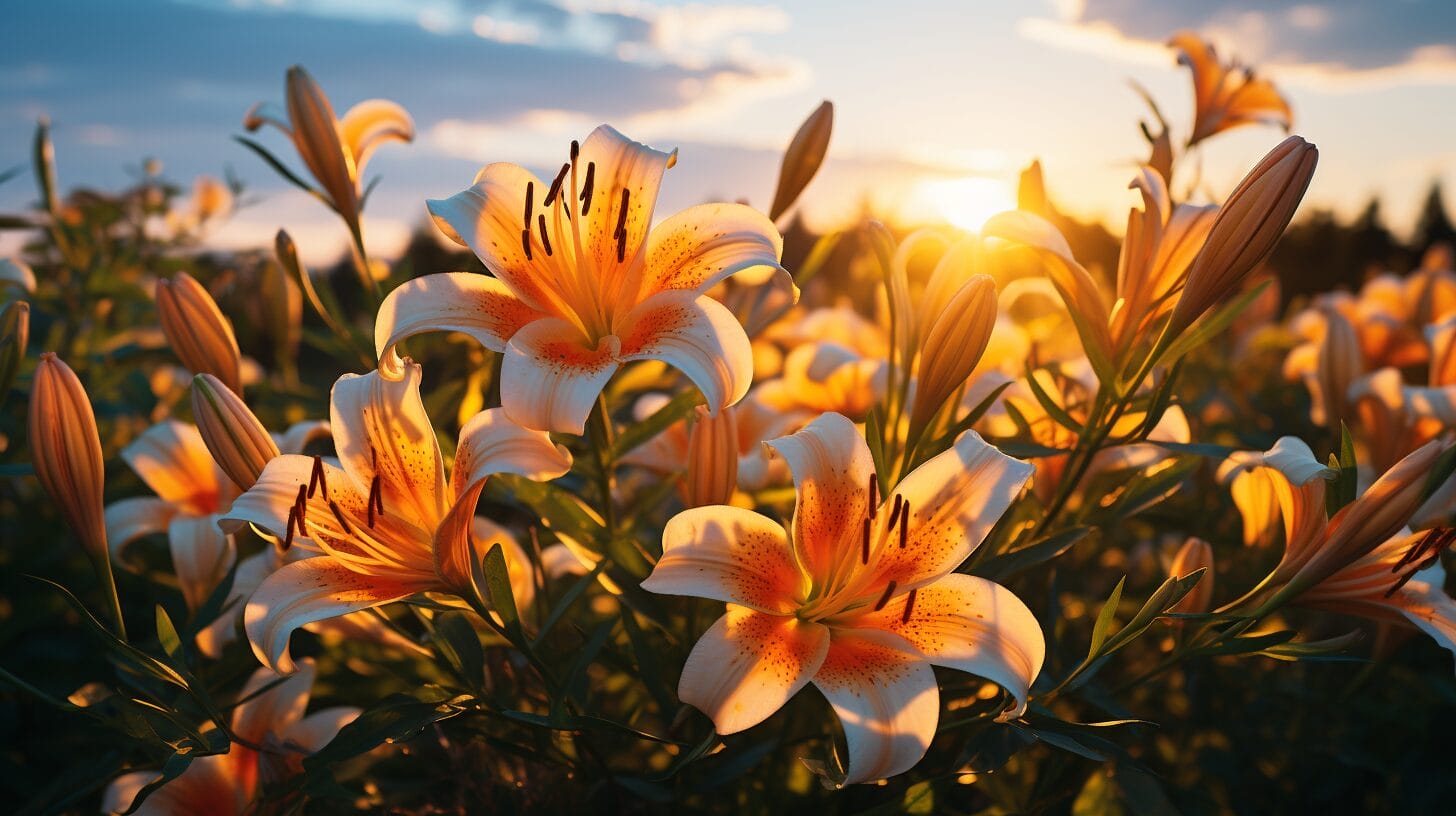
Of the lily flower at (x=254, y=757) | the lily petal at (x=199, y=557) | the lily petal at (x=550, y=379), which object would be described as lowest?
the lily flower at (x=254, y=757)

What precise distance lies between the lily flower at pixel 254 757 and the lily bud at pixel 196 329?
349 mm

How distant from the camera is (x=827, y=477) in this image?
937 mm

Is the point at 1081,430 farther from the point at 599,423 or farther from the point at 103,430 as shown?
the point at 103,430

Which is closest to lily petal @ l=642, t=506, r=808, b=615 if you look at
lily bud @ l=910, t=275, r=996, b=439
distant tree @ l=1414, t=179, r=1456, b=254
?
lily bud @ l=910, t=275, r=996, b=439

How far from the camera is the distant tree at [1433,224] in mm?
15242

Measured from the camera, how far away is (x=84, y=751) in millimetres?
1781

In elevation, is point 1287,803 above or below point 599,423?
below

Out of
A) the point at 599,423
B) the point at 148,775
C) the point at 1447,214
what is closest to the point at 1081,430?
the point at 599,423

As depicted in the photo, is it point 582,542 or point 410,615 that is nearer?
point 582,542

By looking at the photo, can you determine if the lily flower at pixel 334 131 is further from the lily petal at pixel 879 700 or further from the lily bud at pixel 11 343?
the lily petal at pixel 879 700

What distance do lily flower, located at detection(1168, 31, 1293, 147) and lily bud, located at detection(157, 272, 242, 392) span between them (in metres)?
1.37

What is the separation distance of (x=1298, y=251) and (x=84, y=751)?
1263cm

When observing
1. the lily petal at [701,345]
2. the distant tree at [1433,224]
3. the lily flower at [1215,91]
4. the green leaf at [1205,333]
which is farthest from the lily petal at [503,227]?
the distant tree at [1433,224]

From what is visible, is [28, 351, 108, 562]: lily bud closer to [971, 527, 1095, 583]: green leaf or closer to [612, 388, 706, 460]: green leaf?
[612, 388, 706, 460]: green leaf
